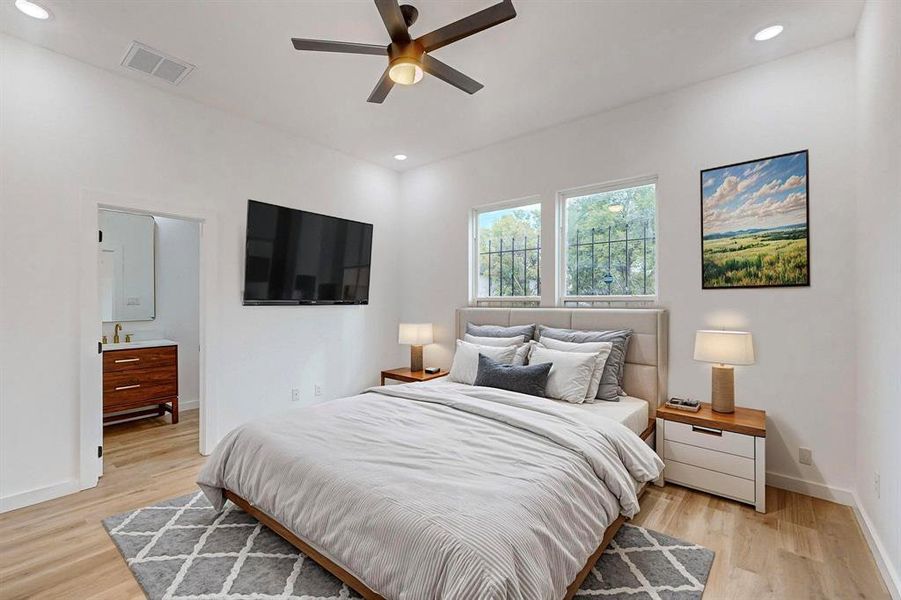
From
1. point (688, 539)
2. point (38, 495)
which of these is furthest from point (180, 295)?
point (688, 539)

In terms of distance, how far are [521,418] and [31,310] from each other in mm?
3194

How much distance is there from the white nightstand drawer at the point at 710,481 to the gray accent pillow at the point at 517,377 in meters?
1.01

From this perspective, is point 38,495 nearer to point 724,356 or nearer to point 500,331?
point 500,331

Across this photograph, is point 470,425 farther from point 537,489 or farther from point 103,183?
point 103,183

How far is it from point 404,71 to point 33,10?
219 centimetres

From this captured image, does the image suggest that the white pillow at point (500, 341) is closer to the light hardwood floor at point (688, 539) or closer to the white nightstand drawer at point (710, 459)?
the white nightstand drawer at point (710, 459)

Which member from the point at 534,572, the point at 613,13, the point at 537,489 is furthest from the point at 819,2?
the point at 534,572

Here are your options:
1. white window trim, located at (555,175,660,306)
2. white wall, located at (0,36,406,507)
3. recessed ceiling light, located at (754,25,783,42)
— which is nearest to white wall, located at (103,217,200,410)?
white wall, located at (0,36,406,507)

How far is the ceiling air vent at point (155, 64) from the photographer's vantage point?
2.82 metres

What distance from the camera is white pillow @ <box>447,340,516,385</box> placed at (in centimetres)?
353

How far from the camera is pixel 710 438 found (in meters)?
2.79

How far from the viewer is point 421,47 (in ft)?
7.20

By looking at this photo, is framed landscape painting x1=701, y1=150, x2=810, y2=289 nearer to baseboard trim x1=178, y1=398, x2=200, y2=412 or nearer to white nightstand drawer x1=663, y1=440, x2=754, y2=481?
white nightstand drawer x1=663, y1=440, x2=754, y2=481

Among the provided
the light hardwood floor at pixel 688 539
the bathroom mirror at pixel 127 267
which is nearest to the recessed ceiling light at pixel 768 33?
the light hardwood floor at pixel 688 539
